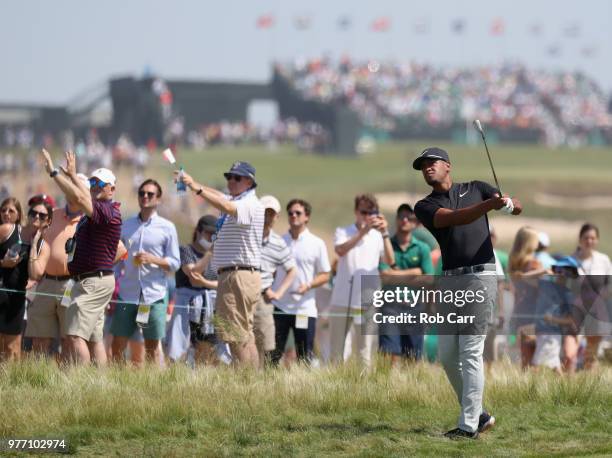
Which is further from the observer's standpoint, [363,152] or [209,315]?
[363,152]

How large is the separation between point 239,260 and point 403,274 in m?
2.06

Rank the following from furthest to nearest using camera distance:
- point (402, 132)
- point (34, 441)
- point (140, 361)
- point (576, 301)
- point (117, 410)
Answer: point (402, 132) < point (576, 301) < point (140, 361) < point (117, 410) < point (34, 441)

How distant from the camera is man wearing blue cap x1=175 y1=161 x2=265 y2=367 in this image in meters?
9.23

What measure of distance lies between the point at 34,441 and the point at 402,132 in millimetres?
72197

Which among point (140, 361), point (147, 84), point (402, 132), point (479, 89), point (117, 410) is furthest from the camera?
point (479, 89)

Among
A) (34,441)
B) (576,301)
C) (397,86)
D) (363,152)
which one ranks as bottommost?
(34,441)

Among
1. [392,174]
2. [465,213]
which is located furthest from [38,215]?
[392,174]

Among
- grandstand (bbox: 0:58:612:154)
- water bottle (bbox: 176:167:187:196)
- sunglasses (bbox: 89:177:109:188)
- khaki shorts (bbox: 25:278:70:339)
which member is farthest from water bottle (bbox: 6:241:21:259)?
grandstand (bbox: 0:58:612:154)

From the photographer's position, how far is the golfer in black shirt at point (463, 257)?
7.72 meters

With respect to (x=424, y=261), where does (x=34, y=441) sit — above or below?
below

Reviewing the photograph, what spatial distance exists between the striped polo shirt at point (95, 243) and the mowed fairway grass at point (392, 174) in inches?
1240

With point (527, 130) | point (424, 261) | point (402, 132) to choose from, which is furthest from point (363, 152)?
point (424, 261)

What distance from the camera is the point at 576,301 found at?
11.0m

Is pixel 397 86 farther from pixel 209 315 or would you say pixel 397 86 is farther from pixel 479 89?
pixel 209 315
